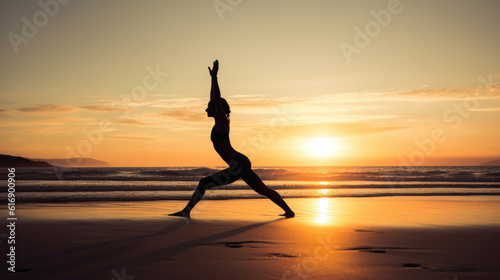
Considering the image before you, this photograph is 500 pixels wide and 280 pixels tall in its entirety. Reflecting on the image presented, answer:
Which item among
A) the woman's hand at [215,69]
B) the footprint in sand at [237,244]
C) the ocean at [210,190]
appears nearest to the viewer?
the footprint in sand at [237,244]

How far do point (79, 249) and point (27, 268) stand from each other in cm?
84

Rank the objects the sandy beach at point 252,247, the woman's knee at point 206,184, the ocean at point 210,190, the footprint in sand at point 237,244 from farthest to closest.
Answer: the ocean at point 210,190
the woman's knee at point 206,184
the footprint in sand at point 237,244
the sandy beach at point 252,247

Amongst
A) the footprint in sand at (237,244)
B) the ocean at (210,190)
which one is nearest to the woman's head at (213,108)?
the footprint in sand at (237,244)

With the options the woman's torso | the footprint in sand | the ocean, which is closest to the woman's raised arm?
the woman's torso

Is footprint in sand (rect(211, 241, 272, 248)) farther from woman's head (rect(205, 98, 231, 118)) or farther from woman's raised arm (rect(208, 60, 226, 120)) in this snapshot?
woman's head (rect(205, 98, 231, 118))

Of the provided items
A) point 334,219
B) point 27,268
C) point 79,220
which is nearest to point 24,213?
point 79,220

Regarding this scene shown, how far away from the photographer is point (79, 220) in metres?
6.88

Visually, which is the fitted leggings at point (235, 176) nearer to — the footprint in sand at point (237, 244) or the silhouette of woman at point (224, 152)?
the silhouette of woman at point (224, 152)

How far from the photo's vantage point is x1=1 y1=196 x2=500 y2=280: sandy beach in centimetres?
356

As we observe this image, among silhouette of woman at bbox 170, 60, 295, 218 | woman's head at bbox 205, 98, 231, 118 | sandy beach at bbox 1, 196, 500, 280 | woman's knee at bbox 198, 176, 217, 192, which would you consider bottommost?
sandy beach at bbox 1, 196, 500, 280

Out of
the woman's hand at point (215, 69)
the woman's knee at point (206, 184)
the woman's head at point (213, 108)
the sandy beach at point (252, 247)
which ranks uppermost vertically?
the woman's hand at point (215, 69)

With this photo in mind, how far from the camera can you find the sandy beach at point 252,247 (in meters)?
3.56

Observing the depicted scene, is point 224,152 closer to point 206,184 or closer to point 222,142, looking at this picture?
point 222,142

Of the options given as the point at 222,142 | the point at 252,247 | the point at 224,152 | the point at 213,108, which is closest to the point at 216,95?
the point at 213,108
